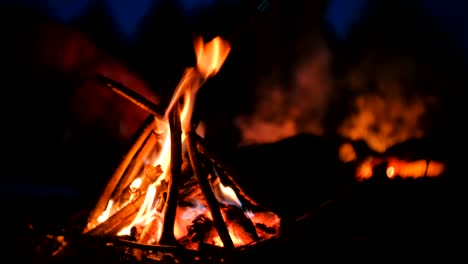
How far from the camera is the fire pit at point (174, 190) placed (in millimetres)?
4297

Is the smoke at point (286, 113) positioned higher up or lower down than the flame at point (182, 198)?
higher up

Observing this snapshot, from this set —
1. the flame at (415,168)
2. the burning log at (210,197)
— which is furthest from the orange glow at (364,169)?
the burning log at (210,197)

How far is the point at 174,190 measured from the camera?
4035 millimetres

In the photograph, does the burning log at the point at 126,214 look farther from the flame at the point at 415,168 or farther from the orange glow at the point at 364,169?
the orange glow at the point at 364,169

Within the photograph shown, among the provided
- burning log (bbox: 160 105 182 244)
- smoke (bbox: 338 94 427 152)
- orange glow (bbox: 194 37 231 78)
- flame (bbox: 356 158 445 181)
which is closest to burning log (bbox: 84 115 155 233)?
burning log (bbox: 160 105 182 244)

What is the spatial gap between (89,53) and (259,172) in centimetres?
586

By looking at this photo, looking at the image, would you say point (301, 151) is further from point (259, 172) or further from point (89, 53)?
point (89, 53)

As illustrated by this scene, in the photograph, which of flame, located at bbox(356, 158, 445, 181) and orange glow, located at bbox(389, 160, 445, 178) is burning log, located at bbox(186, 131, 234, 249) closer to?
flame, located at bbox(356, 158, 445, 181)

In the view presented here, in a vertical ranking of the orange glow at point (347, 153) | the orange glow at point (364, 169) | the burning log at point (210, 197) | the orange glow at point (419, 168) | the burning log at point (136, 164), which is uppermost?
the orange glow at point (347, 153)

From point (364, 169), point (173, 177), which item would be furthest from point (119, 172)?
point (364, 169)

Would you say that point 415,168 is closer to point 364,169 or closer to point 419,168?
point 419,168

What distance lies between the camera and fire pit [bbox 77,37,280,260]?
430cm

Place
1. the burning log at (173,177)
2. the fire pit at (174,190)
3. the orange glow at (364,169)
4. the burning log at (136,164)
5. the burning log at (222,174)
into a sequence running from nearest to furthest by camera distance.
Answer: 1. the burning log at (173,177)
2. the fire pit at (174,190)
3. the burning log at (136,164)
4. the burning log at (222,174)
5. the orange glow at (364,169)

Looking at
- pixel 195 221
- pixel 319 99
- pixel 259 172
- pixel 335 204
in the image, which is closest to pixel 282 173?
pixel 259 172
